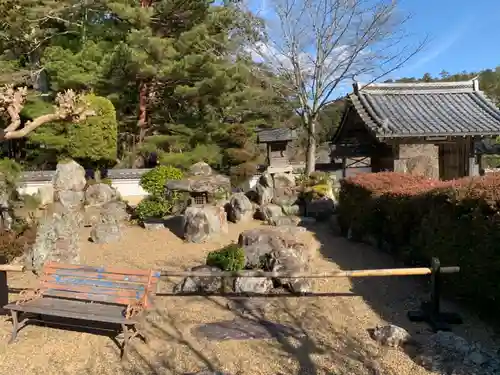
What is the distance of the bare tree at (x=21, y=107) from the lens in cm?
564

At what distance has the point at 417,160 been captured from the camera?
11.5 metres

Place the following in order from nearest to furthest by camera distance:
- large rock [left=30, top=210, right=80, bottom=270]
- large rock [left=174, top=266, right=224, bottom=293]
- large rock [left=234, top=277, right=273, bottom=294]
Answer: large rock [left=234, top=277, right=273, bottom=294] → large rock [left=174, top=266, right=224, bottom=293] → large rock [left=30, top=210, right=80, bottom=270]

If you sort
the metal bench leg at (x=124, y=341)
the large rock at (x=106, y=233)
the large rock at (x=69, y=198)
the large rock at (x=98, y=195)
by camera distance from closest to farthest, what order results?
the metal bench leg at (x=124, y=341), the large rock at (x=106, y=233), the large rock at (x=69, y=198), the large rock at (x=98, y=195)

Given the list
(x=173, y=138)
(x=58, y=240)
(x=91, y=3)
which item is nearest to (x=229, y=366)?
(x=58, y=240)

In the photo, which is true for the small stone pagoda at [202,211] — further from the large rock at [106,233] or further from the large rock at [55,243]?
the large rock at [55,243]

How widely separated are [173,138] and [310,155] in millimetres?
5702

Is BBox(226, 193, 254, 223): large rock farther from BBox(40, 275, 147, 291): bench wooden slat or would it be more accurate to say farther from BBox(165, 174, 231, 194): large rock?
BBox(40, 275, 147, 291): bench wooden slat

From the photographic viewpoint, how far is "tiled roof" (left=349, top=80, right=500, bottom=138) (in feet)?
36.9

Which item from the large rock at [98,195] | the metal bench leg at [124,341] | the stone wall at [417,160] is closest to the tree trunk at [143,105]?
the large rock at [98,195]

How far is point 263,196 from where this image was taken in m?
13.2

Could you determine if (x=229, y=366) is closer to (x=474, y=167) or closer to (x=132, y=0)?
(x=474, y=167)

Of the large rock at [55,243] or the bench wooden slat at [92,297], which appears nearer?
the bench wooden slat at [92,297]

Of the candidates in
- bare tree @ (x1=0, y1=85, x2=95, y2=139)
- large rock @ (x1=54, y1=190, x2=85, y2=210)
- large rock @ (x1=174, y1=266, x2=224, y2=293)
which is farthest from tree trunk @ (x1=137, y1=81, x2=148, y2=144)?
large rock @ (x1=174, y1=266, x2=224, y2=293)

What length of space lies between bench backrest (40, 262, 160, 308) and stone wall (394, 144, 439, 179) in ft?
28.6
